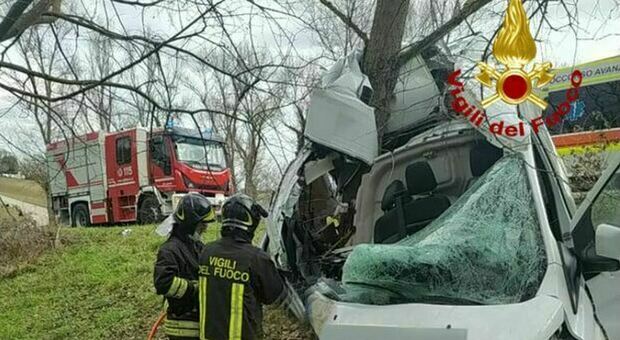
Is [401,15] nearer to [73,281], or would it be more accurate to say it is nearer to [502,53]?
[502,53]

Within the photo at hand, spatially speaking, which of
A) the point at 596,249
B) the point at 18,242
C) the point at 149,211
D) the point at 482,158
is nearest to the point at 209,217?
the point at 482,158

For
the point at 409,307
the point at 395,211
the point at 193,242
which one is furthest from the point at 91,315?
the point at 409,307

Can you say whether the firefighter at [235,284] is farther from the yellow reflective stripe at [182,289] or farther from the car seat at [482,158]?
the car seat at [482,158]

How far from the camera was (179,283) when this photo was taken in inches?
142

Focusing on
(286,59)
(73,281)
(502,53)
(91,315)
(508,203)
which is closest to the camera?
(508,203)

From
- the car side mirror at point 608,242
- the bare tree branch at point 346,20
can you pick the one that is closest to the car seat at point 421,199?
the car side mirror at point 608,242

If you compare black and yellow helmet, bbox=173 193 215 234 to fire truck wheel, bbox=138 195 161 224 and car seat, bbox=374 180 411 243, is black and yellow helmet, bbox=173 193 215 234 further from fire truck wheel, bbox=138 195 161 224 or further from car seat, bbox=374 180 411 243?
fire truck wheel, bbox=138 195 161 224

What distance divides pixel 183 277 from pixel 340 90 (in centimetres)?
167

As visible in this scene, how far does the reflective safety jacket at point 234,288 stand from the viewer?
3279mm

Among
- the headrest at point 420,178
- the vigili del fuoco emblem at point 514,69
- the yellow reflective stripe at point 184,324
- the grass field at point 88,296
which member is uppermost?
the vigili del fuoco emblem at point 514,69

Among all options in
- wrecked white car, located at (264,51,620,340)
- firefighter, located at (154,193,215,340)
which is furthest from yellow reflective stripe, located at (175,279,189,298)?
wrecked white car, located at (264,51,620,340)

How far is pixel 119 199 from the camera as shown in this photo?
17.4m

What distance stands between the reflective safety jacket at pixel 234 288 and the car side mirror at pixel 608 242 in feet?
5.55

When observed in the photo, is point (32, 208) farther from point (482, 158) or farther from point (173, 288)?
point (482, 158)
